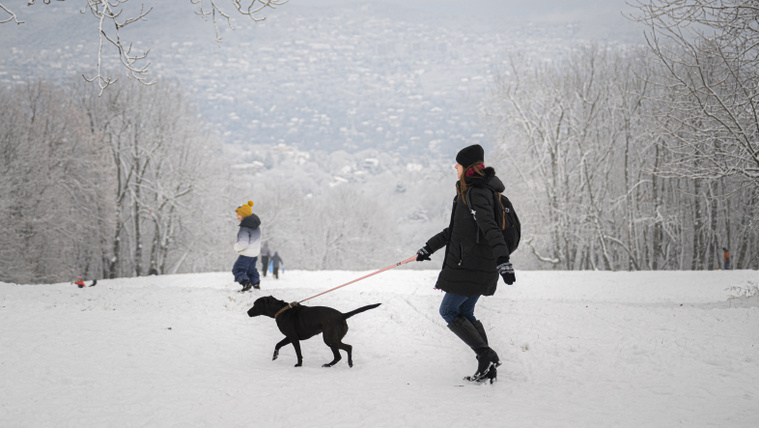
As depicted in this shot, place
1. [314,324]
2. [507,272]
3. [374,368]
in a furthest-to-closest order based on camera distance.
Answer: [374,368], [314,324], [507,272]

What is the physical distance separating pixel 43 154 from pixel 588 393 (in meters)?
30.2

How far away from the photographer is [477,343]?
16.4ft

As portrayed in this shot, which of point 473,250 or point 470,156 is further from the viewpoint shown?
point 470,156

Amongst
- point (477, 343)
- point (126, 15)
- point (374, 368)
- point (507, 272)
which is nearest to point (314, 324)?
point (374, 368)

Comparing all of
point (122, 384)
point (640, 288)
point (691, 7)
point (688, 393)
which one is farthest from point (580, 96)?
point (122, 384)

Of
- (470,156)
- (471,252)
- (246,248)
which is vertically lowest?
(246,248)

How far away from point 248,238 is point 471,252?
7.60 meters

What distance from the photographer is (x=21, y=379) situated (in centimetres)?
482

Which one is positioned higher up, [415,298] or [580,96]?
[580,96]

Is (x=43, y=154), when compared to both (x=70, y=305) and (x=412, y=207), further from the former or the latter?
(x=412, y=207)

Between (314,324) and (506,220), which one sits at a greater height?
(506,220)

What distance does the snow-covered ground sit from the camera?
13.7ft

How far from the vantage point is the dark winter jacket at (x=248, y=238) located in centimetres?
1130

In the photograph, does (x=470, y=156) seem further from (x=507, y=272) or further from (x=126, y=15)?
(x=126, y=15)
